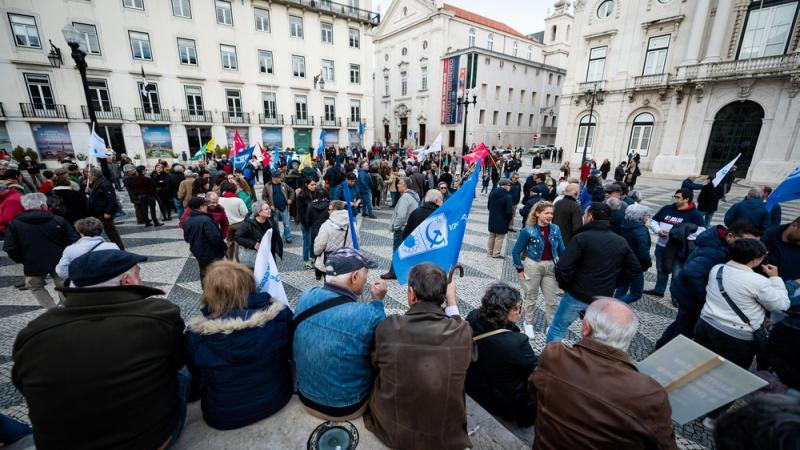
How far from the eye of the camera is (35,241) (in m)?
4.14

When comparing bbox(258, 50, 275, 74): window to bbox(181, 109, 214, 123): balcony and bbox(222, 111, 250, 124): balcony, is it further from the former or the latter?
bbox(181, 109, 214, 123): balcony

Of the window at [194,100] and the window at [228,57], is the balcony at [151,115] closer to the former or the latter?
the window at [194,100]

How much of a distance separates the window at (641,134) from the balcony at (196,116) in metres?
29.4

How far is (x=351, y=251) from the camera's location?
91.5 inches

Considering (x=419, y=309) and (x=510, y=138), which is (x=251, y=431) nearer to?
(x=419, y=309)

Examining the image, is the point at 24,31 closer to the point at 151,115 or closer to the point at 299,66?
the point at 151,115

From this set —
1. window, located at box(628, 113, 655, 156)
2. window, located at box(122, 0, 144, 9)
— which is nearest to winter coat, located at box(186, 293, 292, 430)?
window, located at box(628, 113, 655, 156)

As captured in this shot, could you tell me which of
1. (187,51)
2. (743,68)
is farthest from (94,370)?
(187,51)

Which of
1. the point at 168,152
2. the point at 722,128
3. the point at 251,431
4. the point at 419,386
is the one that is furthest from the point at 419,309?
the point at 168,152

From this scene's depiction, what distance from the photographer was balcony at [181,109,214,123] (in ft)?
77.0

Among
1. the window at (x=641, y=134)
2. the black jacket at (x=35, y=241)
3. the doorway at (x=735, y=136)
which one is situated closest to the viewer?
the black jacket at (x=35, y=241)

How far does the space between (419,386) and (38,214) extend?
5333 millimetres

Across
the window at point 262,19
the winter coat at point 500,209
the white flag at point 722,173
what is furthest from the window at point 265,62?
the white flag at point 722,173

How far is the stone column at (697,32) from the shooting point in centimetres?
1806
